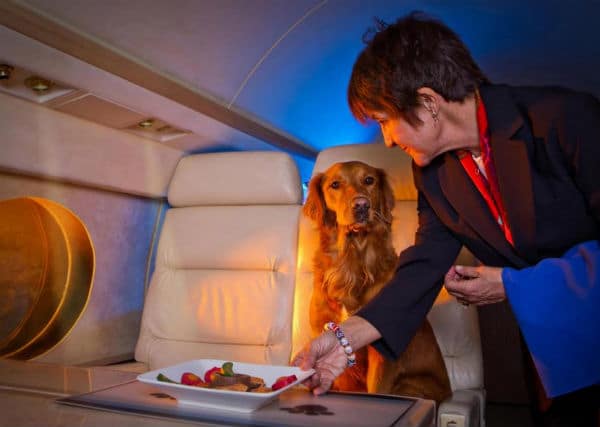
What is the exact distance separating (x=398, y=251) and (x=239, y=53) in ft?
3.70

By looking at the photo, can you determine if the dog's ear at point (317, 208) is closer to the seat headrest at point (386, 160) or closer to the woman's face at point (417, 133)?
the seat headrest at point (386, 160)

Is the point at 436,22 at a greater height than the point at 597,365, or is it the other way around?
the point at 436,22

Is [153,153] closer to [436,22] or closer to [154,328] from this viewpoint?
[154,328]

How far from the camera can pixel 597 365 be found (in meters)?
1.38

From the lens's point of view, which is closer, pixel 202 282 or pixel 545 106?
pixel 545 106

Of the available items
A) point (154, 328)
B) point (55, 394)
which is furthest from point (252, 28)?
point (55, 394)

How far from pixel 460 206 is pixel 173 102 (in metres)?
1.34

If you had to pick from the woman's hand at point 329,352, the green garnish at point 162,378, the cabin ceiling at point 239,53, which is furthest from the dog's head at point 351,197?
the green garnish at point 162,378

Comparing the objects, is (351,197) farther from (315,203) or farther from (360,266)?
(360,266)

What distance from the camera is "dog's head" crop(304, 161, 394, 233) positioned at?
2.44 m

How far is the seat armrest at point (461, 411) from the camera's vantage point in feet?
5.65

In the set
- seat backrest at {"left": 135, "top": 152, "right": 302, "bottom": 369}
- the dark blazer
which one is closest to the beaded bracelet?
the dark blazer

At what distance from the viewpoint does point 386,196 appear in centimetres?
253

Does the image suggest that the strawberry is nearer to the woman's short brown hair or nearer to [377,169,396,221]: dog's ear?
the woman's short brown hair
